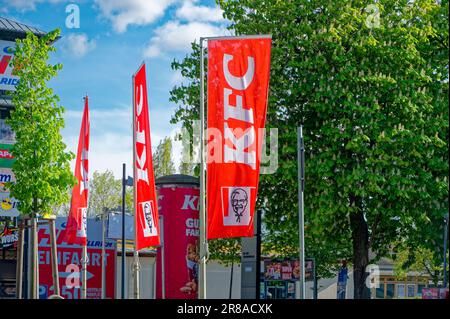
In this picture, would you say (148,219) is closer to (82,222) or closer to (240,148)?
(240,148)

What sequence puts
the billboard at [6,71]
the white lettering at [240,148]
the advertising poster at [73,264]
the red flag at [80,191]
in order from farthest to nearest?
the billboard at [6,71] < the advertising poster at [73,264] < the red flag at [80,191] < the white lettering at [240,148]

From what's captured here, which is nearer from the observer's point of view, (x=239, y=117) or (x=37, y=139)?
(x=239, y=117)

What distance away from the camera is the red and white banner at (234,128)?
2186 cm

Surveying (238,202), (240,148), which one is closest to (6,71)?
(240,148)

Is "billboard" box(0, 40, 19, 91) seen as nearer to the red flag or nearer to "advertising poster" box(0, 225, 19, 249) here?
"advertising poster" box(0, 225, 19, 249)

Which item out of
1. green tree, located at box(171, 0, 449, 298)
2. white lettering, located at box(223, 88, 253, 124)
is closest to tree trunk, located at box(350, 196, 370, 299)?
green tree, located at box(171, 0, 449, 298)

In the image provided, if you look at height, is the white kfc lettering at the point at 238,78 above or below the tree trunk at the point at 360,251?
above

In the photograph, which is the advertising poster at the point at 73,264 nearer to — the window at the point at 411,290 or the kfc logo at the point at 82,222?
the kfc logo at the point at 82,222

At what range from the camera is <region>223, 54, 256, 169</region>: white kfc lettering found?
71.6 feet

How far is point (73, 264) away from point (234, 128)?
88.4ft

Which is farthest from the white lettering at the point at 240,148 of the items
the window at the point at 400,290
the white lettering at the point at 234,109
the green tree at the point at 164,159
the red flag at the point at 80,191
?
the window at the point at 400,290

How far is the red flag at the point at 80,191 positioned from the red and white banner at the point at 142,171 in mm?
6237

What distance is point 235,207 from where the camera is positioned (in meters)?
21.9
